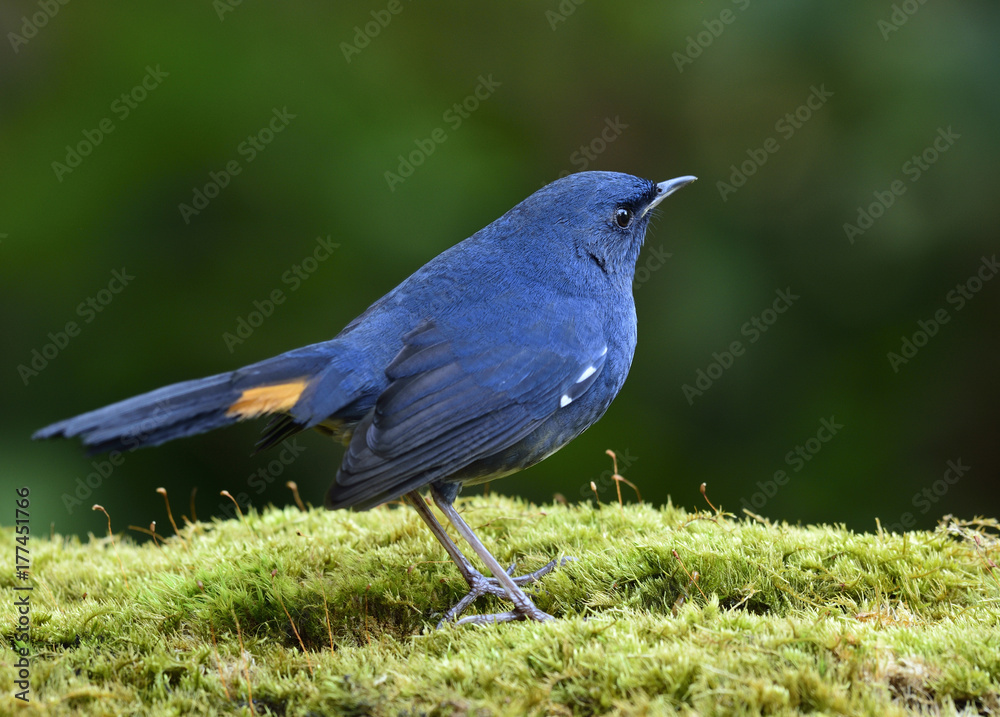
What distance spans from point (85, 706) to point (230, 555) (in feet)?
3.83

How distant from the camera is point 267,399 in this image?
10.4 ft

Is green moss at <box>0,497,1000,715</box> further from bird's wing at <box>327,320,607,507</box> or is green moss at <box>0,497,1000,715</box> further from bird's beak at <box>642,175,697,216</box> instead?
bird's beak at <box>642,175,697,216</box>

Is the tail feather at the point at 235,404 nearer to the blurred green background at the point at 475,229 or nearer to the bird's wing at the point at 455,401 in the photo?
the bird's wing at the point at 455,401

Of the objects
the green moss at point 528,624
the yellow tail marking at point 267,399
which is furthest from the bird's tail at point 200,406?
the green moss at point 528,624

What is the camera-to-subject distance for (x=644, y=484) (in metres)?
5.54

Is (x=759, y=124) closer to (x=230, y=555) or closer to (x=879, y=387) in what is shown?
(x=879, y=387)

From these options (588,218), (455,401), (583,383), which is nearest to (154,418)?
(455,401)

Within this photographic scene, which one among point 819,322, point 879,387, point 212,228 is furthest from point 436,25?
point 879,387

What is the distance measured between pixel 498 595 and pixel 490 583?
0.20ft

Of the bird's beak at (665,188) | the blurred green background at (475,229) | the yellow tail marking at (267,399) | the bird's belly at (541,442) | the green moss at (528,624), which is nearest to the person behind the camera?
the green moss at (528,624)

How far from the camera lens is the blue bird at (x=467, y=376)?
3078 mm

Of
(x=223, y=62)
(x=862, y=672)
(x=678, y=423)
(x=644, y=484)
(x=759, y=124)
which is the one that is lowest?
(x=644, y=484)

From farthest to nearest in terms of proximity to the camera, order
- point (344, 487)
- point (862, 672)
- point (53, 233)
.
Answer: point (53, 233), point (344, 487), point (862, 672)

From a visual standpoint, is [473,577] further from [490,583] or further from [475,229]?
[475,229]
